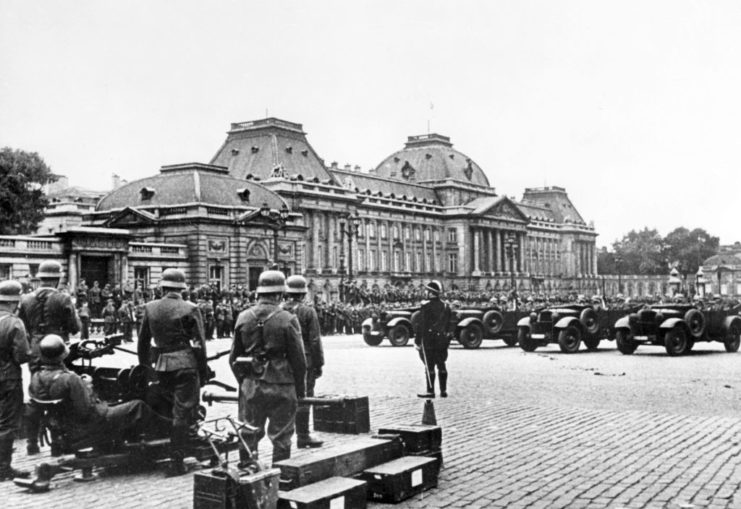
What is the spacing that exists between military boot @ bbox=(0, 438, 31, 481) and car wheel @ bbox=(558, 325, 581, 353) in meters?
17.2

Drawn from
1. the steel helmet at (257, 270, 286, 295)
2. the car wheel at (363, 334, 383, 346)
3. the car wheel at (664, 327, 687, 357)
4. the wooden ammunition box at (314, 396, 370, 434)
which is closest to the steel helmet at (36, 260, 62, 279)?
the steel helmet at (257, 270, 286, 295)

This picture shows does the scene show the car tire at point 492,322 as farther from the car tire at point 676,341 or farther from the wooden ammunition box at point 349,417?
the wooden ammunition box at point 349,417

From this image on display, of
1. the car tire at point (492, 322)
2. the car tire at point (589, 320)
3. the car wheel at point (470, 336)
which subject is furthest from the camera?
the car tire at point (492, 322)

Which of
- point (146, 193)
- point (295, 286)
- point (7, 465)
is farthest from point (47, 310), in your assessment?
point (146, 193)

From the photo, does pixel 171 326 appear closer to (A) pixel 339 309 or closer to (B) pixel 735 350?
(B) pixel 735 350

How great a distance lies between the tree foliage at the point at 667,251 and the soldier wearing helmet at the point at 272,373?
13545cm

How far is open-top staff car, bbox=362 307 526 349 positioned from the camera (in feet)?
83.7

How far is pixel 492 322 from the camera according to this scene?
1016 inches

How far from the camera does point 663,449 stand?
9.09 meters

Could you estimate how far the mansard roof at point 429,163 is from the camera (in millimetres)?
101938

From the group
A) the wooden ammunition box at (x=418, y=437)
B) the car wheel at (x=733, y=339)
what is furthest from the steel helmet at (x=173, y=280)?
the car wheel at (x=733, y=339)

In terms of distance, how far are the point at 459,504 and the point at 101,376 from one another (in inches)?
164

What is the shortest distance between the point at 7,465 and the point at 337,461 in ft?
10.6

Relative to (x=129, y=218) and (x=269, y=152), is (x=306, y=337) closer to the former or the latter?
(x=129, y=218)
